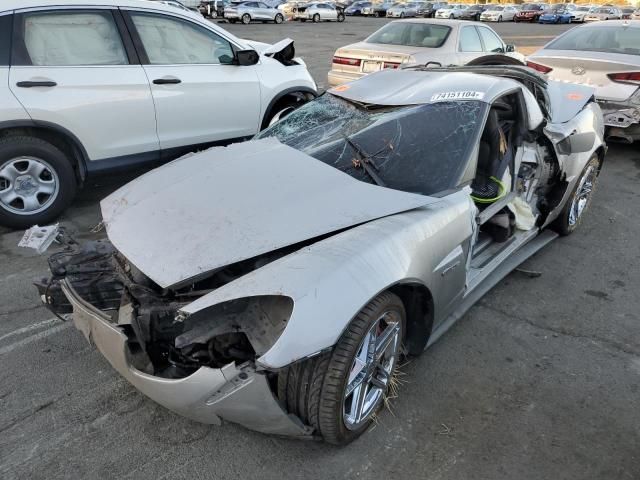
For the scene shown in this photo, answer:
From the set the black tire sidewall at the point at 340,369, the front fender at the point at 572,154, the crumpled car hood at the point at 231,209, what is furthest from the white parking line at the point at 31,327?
the front fender at the point at 572,154

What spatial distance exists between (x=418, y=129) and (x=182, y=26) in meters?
3.07

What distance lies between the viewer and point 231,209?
266 cm

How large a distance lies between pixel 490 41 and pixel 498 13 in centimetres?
3356

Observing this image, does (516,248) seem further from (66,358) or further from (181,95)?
(181,95)

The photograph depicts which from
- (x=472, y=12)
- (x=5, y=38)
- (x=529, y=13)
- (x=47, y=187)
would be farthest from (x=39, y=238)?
(x=529, y=13)

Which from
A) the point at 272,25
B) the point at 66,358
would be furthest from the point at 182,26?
the point at 272,25

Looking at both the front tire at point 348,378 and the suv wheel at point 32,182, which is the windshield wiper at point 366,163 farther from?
the suv wheel at point 32,182

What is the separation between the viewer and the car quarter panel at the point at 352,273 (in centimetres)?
201

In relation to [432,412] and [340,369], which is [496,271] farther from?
[340,369]

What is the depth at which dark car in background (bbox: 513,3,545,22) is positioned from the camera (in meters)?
38.9

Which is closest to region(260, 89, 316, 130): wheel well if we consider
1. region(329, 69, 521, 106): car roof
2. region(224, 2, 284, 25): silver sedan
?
region(329, 69, 521, 106): car roof

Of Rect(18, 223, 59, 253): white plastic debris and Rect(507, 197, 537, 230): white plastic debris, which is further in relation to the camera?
Rect(18, 223, 59, 253): white plastic debris

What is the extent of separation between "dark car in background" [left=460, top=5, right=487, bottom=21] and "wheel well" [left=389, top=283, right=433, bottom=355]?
130ft

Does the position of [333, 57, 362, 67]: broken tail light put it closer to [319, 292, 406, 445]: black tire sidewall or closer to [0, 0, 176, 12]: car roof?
[0, 0, 176, 12]: car roof
